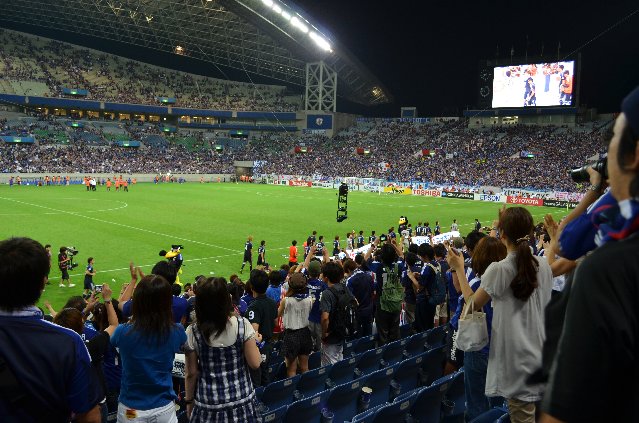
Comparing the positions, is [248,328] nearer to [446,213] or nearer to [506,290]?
[506,290]

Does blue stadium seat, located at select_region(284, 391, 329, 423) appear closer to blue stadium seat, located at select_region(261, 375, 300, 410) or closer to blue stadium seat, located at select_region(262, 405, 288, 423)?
blue stadium seat, located at select_region(262, 405, 288, 423)

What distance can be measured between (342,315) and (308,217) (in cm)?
2865

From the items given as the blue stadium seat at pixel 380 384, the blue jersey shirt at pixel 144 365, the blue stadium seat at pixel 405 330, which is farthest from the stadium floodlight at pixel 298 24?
the blue jersey shirt at pixel 144 365

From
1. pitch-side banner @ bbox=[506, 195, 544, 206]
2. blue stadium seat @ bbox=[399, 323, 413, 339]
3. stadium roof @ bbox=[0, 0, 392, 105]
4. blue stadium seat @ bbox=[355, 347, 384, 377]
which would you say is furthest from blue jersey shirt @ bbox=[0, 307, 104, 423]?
stadium roof @ bbox=[0, 0, 392, 105]

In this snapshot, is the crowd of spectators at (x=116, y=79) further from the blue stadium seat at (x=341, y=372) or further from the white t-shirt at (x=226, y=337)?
the white t-shirt at (x=226, y=337)

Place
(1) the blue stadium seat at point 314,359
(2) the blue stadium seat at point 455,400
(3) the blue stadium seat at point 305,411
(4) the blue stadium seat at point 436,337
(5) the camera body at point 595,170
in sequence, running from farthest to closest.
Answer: (4) the blue stadium seat at point 436,337 → (1) the blue stadium seat at point 314,359 → (2) the blue stadium seat at point 455,400 → (3) the blue stadium seat at point 305,411 → (5) the camera body at point 595,170

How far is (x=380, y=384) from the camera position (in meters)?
6.21

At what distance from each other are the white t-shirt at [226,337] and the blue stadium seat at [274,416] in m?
1.17

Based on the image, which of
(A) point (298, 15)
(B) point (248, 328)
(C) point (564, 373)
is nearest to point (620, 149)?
(C) point (564, 373)

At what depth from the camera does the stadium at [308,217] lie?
241 cm

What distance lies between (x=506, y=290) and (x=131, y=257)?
2029cm

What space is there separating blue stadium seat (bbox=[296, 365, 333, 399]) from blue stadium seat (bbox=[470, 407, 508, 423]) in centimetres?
267

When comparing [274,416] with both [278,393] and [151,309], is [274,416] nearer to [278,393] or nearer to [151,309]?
[278,393]

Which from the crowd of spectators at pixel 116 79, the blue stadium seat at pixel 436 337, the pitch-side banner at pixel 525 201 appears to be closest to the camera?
the blue stadium seat at pixel 436 337
